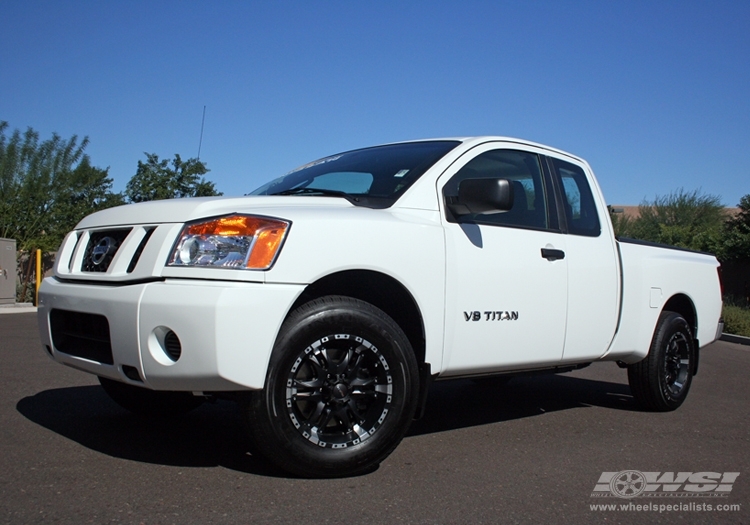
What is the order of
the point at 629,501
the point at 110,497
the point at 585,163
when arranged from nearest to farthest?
the point at 110,497, the point at 629,501, the point at 585,163

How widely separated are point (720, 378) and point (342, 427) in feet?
20.0

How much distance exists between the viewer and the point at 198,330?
320 centimetres

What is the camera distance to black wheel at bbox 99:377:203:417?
4.51 metres

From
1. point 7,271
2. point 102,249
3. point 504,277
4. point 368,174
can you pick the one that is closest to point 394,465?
point 504,277

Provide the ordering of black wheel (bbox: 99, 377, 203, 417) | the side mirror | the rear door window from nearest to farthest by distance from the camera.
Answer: the side mirror, black wheel (bbox: 99, 377, 203, 417), the rear door window

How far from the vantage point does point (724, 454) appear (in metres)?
4.47

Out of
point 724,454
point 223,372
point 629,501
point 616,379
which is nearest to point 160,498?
point 223,372

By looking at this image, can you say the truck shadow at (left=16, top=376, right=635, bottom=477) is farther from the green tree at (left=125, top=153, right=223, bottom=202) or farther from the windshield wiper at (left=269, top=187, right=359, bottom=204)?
the green tree at (left=125, top=153, right=223, bottom=202)

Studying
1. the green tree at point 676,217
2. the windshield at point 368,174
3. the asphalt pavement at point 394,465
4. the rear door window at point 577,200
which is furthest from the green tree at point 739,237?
the windshield at point 368,174

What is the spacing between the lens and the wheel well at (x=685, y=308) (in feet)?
19.9

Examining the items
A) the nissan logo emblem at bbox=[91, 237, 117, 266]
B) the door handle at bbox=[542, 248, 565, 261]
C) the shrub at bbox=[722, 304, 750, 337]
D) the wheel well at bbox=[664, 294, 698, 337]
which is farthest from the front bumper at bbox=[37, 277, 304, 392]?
the shrub at bbox=[722, 304, 750, 337]

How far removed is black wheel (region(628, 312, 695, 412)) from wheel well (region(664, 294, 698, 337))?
0.47ft

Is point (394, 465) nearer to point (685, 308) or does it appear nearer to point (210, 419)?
point (210, 419)

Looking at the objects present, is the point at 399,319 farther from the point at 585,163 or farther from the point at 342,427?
the point at 585,163
